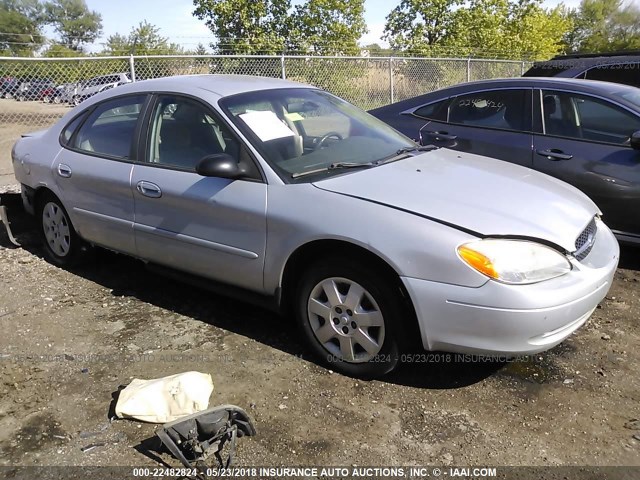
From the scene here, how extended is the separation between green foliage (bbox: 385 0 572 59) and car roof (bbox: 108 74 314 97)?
752 inches

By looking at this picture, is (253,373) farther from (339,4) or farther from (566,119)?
(339,4)

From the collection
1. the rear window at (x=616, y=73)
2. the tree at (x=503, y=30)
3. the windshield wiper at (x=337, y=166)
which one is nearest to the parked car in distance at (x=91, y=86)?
the rear window at (x=616, y=73)

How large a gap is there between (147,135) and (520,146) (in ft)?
10.2

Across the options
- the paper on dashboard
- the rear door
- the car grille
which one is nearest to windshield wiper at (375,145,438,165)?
the paper on dashboard

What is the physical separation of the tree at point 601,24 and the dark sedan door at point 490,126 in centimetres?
4744

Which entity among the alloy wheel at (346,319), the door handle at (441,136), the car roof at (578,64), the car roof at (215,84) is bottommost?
the alloy wheel at (346,319)

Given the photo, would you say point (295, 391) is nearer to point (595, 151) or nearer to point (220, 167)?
point (220, 167)

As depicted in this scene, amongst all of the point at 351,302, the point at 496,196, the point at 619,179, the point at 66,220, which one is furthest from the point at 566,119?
the point at 66,220

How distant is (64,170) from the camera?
4.47 meters

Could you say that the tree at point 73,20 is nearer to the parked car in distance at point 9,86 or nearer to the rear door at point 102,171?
the parked car in distance at point 9,86

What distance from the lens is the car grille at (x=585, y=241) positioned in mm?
3033

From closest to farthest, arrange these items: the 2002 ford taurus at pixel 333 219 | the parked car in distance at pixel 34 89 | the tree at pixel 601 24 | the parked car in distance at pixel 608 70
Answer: the 2002 ford taurus at pixel 333 219
the parked car in distance at pixel 608 70
the parked car in distance at pixel 34 89
the tree at pixel 601 24

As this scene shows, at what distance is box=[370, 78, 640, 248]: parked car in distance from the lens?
4473mm

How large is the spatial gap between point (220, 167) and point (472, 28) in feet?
75.2
